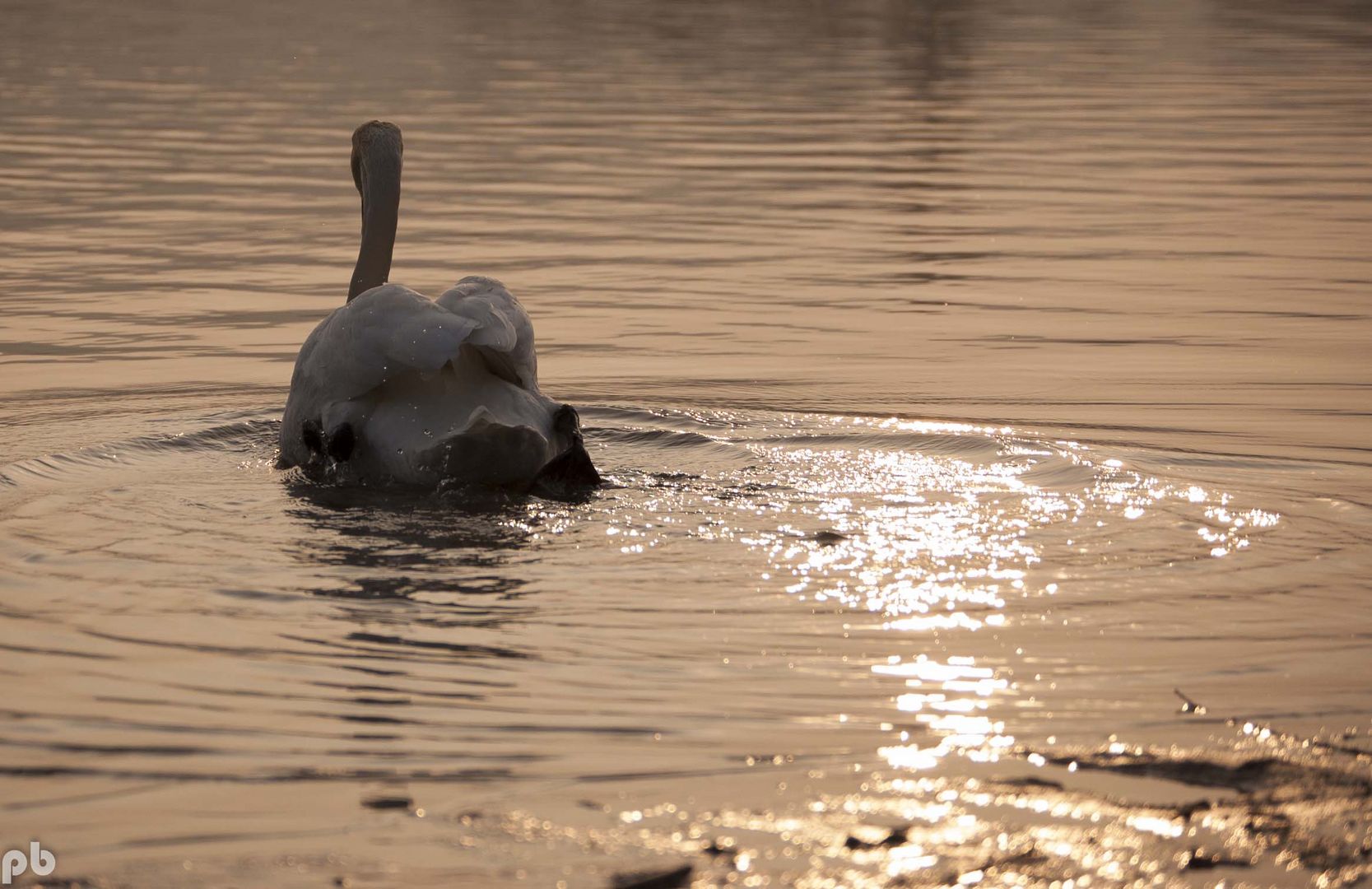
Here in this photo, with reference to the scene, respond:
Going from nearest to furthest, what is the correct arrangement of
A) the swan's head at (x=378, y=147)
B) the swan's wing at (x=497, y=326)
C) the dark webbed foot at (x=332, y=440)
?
the swan's wing at (x=497, y=326)
the dark webbed foot at (x=332, y=440)
the swan's head at (x=378, y=147)

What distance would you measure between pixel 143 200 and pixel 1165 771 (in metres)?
16.9

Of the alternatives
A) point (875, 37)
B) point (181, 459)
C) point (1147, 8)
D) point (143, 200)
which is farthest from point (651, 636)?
point (1147, 8)

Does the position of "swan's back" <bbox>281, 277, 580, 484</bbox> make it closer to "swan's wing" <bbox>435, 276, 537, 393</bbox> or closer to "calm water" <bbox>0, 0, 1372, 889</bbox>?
"swan's wing" <bbox>435, 276, 537, 393</bbox>

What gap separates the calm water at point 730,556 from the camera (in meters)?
5.20

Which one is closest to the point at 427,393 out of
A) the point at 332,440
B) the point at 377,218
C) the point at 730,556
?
the point at 332,440

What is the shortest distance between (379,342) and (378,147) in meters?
2.86

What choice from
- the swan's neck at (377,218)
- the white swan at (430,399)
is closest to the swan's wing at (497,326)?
the white swan at (430,399)

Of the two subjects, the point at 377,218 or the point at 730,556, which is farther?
the point at 377,218

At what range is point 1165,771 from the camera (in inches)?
217

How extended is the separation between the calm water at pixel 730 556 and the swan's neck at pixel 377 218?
35.8 inches

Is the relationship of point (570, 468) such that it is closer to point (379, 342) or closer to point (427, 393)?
point (427, 393)

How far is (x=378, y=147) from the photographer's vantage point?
11.3 metres

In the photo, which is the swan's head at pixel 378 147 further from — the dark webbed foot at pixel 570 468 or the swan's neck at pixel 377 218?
the dark webbed foot at pixel 570 468

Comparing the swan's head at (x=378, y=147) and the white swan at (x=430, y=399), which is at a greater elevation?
the swan's head at (x=378, y=147)
